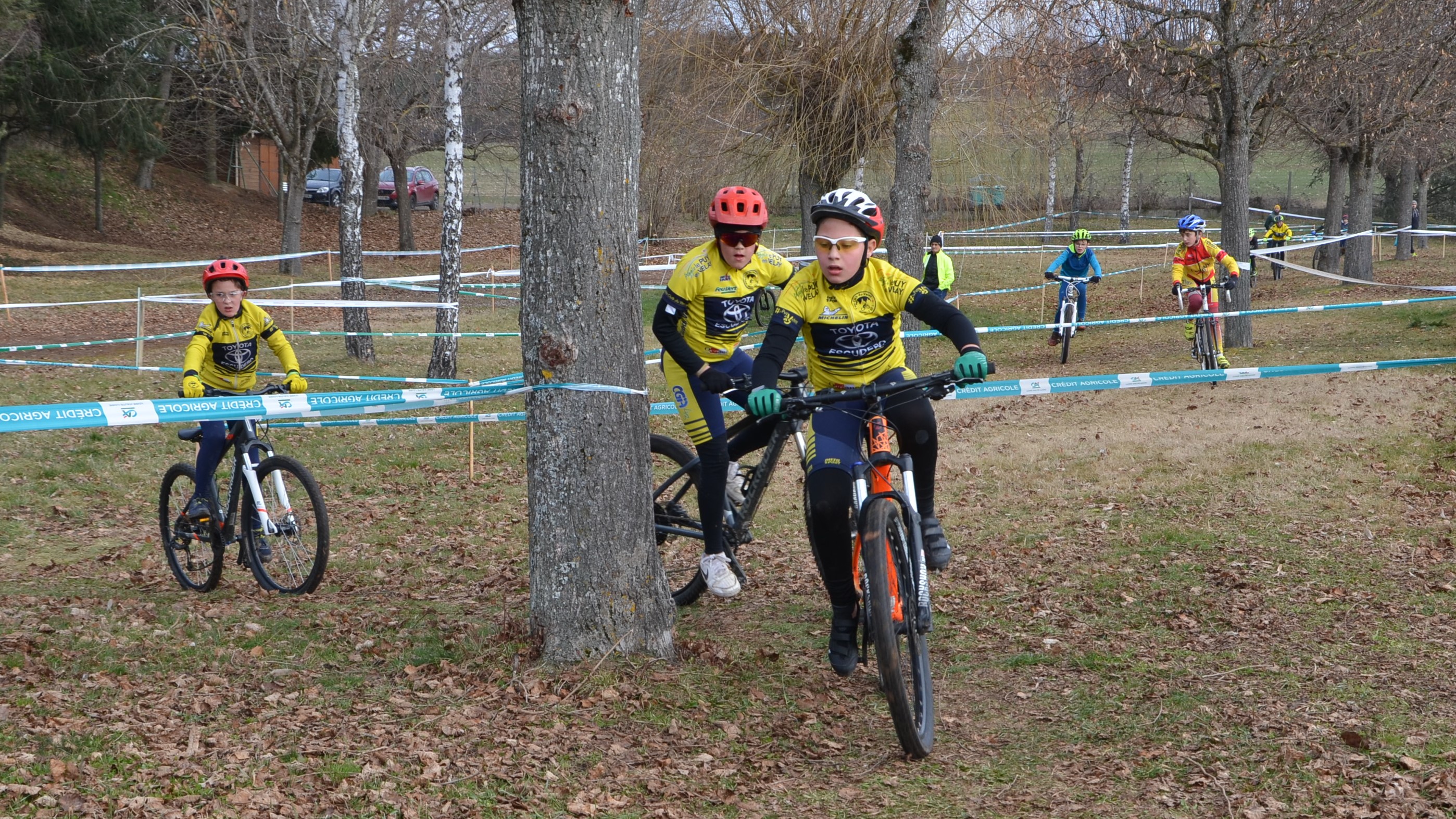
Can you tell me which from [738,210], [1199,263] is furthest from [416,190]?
[738,210]

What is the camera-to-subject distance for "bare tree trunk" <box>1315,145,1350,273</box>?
3000 cm

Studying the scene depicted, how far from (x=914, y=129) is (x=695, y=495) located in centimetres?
829

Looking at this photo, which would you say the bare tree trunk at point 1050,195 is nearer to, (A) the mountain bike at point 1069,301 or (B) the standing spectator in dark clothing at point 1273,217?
(B) the standing spectator in dark clothing at point 1273,217

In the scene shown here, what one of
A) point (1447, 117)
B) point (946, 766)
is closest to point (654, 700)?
point (946, 766)

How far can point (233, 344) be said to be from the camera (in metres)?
7.00

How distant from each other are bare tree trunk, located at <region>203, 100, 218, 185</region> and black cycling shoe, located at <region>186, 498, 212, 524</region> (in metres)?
32.4

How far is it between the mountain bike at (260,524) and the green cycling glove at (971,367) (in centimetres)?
360

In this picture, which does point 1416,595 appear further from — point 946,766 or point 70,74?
point 70,74

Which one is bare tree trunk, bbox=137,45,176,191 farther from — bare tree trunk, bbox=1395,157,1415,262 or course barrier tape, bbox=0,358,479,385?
bare tree trunk, bbox=1395,157,1415,262

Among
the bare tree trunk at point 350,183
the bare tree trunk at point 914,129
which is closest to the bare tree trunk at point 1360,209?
the bare tree trunk at point 914,129

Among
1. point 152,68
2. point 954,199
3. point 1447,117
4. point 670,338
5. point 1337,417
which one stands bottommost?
point 1337,417

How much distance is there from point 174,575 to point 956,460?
6327 millimetres

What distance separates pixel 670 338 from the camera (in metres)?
5.86

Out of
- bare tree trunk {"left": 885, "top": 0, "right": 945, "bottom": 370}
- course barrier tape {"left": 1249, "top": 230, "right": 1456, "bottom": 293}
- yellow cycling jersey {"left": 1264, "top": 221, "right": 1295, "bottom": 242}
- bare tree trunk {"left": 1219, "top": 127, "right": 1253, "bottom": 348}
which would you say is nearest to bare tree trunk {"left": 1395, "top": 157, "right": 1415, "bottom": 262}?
yellow cycling jersey {"left": 1264, "top": 221, "right": 1295, "bottom": 242}
